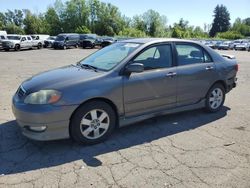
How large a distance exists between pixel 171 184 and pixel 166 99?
202 cm

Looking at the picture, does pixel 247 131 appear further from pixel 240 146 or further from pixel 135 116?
pixel 135 116

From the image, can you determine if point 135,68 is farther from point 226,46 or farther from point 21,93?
point 226,46

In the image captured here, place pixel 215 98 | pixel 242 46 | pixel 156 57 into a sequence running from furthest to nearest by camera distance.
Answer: pixel 242 46 < pixel 215 98 < pixel 156 57

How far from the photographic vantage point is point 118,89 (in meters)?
4.30

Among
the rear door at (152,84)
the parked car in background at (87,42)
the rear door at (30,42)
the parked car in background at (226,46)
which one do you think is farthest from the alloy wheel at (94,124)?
the parked car in background at (226,46)

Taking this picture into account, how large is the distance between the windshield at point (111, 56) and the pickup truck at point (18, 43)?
85.6ft

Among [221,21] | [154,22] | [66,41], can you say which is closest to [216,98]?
[66,41]

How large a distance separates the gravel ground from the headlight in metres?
0.75

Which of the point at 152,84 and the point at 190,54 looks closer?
the point at 152,84

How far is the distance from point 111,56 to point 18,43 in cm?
2731

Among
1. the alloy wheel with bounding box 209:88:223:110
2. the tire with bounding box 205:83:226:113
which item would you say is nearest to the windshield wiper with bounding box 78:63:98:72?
the tire with bounding box 205:83:226:113

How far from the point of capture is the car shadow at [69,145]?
12.1 ft

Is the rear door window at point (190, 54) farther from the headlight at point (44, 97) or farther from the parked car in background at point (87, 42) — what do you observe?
the parked car in background at point (87, 42)

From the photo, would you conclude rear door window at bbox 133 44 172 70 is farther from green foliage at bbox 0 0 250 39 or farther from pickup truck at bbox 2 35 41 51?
green foliage at bbox 0 0 250 39
